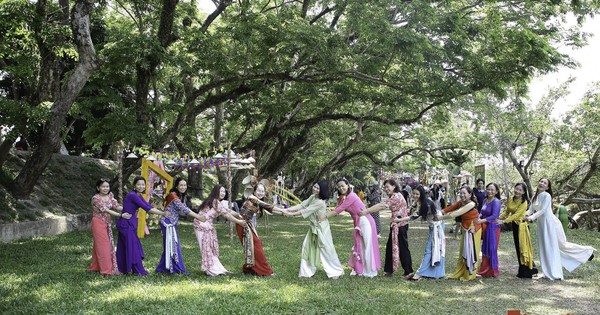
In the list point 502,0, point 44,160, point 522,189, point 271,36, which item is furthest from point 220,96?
point 522,189

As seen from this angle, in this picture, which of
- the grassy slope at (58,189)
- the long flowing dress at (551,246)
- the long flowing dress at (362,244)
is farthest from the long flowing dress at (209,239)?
the grassy slope at (58,189)

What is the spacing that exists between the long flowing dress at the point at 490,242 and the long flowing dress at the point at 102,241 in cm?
552

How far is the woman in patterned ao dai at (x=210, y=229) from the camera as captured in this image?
7.82 meters

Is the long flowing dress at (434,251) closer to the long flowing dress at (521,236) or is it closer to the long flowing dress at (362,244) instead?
the long flowing dress at (362,244)

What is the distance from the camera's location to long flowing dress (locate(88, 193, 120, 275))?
7.69 m

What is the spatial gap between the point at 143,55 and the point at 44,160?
3.59 metres

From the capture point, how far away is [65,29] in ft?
35.3

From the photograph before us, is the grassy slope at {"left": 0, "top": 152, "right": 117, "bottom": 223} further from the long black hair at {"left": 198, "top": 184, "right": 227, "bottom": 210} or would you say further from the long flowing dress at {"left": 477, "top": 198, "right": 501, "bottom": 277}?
the long flowing dress at {"left": 477, "top": 198, "right": 501, "bottom": 277}

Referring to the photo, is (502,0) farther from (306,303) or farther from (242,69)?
(306,303)

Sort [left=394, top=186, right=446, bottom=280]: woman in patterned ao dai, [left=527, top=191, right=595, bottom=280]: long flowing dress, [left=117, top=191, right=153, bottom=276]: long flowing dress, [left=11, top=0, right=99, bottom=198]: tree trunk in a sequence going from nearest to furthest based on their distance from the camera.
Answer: [left=117, top=191, right=153, bottom=276]: long flowing dress, [left=394, top=186, right=446, bottom=280]: woman in patterned ao dai, [left=527, top=191, right=595, bottom=280]: long flowing dress, [left=11, top=0, right=99, bottom=198]: tree trunk

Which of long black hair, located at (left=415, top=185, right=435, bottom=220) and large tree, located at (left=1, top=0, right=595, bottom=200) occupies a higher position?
large tree, located at (left=1, top=0, right=595, bottom=200)

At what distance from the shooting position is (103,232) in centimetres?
775

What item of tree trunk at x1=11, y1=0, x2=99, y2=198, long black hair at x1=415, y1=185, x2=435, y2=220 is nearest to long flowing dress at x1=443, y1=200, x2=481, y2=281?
long black hair at x1=415, y1=185, x2=435, y2=220

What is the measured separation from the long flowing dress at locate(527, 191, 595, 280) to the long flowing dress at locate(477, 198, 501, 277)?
1.83ft
